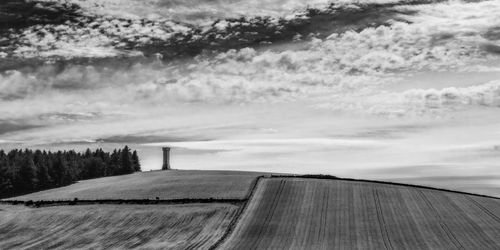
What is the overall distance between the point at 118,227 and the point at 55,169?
70586 mm

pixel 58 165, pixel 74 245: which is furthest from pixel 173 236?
pixel 58 165

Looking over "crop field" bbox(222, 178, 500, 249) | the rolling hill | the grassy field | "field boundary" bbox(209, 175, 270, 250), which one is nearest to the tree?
the grassy field

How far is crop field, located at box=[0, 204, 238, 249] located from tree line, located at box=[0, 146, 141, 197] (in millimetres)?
46124

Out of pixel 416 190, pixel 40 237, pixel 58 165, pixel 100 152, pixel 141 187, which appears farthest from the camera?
pixel 100 152

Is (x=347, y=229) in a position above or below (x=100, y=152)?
below

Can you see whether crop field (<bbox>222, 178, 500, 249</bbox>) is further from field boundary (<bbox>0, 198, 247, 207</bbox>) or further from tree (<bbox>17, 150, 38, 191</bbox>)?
tree (<bbox>17, 150, 38, 191</bbox>)

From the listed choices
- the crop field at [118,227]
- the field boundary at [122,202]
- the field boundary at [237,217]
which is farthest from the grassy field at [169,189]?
the crop field at [118,227]

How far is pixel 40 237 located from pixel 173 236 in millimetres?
16603

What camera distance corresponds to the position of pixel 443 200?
69438 millimetres

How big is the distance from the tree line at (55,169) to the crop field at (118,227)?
151 feet

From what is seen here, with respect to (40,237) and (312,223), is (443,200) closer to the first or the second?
(312,223)

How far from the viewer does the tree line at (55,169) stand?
117m

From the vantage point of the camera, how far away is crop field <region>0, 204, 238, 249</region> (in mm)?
54872

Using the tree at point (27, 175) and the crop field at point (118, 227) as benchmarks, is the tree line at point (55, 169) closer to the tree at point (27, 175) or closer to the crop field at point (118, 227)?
the tree at point (27, 175)
